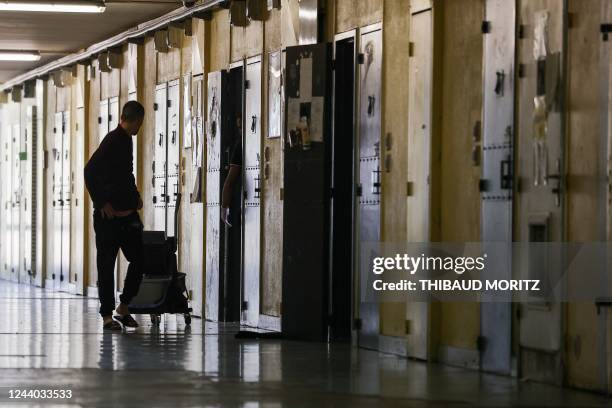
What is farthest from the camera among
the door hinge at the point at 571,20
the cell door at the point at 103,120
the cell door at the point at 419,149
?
the cell door at the point at 103,120

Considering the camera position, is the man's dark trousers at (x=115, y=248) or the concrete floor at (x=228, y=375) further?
the man's dark trousers at (x=115, y=248)

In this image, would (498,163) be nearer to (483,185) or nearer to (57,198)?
(483,185)

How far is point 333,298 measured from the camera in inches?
394

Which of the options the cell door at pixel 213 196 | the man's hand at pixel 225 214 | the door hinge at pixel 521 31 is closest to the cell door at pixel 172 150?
the cell door at pixel 213 196

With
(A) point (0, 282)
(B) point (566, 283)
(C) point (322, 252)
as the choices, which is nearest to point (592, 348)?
(B) point (566, 283)

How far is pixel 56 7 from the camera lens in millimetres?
13719

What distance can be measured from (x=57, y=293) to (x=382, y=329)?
9376 mm

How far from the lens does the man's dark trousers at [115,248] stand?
34.5ft

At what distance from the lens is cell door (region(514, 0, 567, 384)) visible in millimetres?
7086

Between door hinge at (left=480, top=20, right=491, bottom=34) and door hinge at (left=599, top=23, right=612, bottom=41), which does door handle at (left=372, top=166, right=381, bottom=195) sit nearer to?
door hinge at (left=480, top=20, right=491, bottom=34)

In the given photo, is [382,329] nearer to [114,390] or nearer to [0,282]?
[114,390]

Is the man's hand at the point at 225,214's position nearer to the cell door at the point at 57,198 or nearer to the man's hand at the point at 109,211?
the man's hand at the point at 109,211

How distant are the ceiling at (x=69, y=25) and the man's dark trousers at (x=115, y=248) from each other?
3766mm

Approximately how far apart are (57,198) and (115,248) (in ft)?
29.1
